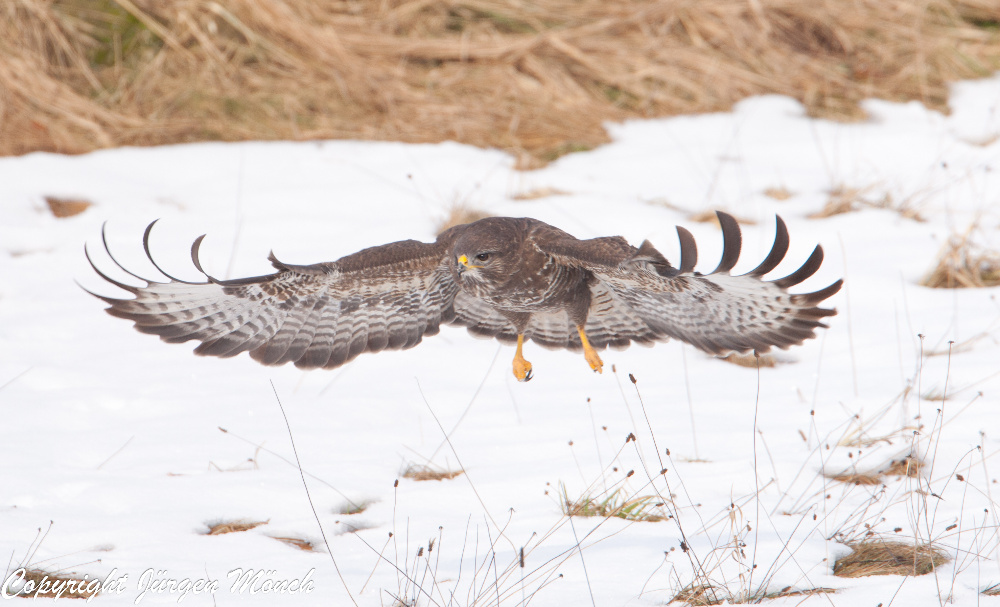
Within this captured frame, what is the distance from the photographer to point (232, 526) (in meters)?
4.34

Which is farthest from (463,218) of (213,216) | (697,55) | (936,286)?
(697,55)

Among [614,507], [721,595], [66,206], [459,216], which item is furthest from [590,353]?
[66,206]

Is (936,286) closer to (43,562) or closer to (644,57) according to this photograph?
(644,57)

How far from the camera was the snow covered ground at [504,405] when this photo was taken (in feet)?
12.7

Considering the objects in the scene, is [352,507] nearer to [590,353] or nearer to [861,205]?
[590,353]

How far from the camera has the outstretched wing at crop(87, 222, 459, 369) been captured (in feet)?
15.5

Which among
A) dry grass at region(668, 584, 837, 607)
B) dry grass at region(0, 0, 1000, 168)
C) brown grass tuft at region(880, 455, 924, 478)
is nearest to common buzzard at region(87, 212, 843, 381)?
brown grass tuft at region(880, 455, 924, 478)

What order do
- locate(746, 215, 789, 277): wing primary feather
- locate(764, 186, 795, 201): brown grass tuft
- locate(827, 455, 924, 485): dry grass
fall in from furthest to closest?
locate(764, 186, 795, 201): brown grass tuft < locate(827, 455, 924, 485): dry grass < locate(746, 215, 789, 277): wing primary feather

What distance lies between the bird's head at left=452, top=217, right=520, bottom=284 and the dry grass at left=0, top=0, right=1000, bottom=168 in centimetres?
428

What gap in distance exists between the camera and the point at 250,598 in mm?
3623

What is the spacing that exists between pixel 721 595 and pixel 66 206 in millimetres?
6598

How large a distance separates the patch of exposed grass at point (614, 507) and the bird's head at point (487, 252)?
1.17 metres

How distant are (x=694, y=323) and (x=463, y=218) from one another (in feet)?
11.0

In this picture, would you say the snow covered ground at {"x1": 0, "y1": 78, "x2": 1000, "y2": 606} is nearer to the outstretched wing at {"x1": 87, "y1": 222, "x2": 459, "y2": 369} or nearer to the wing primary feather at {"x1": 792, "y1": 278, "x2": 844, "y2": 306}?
the outstretched wing at {"x1": 87, "y1": 222, "x2": 459, "y2": 369}
